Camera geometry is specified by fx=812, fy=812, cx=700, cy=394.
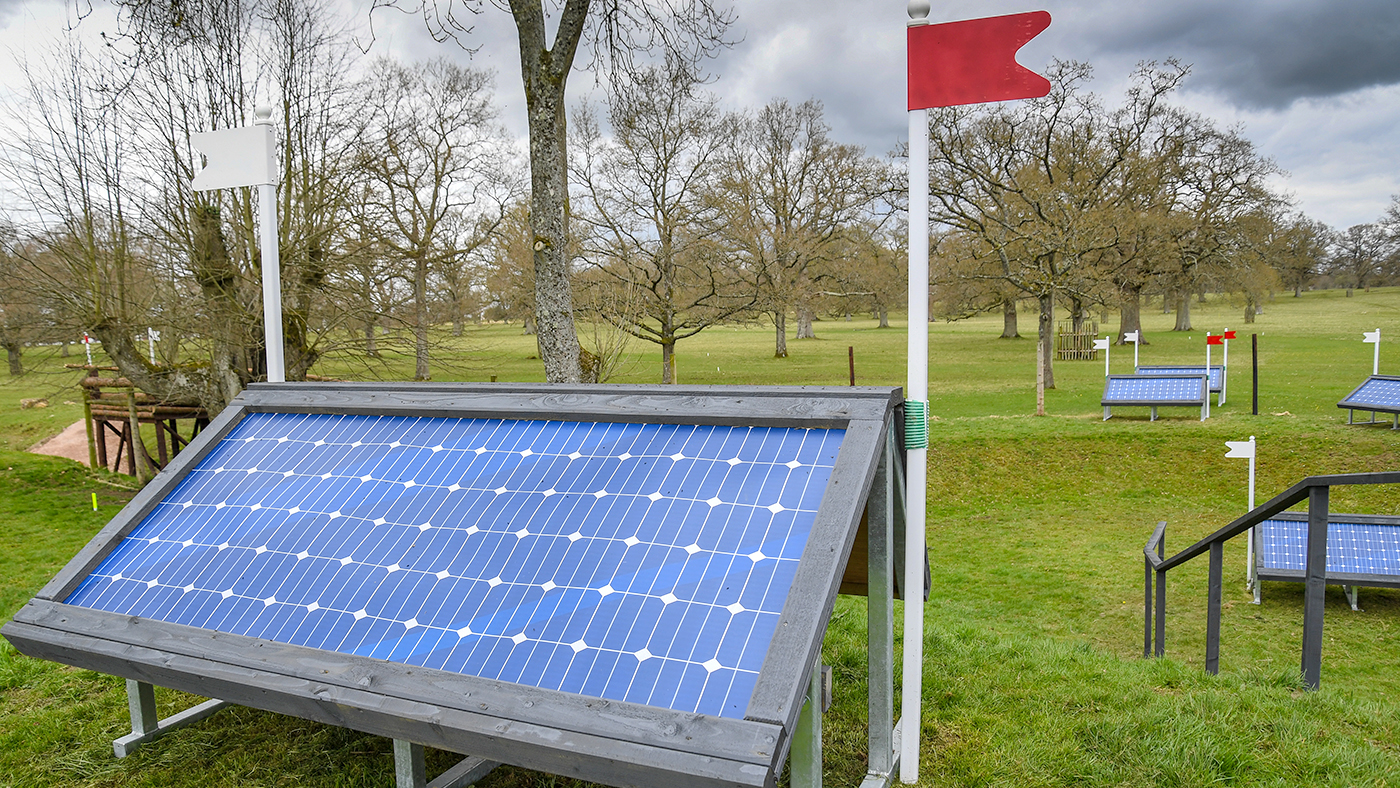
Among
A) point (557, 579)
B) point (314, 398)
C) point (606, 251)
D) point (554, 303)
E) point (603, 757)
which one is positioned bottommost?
point (603, 757)

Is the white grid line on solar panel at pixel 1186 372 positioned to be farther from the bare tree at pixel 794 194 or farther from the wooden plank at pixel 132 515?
the wooden plank at pixel 132 515

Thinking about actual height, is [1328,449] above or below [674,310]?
below

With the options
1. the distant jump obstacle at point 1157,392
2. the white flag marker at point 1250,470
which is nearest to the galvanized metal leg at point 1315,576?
the white flag marker at point 1250,470

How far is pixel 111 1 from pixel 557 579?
893 centimetres

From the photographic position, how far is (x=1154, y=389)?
14.8 metres

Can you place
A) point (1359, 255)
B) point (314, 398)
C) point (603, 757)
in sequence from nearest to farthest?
point (603, 757)
point (314, 398)
point (1359, 255)

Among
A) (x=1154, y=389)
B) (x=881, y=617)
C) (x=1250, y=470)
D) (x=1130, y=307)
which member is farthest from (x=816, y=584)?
(x=1130, y=307)

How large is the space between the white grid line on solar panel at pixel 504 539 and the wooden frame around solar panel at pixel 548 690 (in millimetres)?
59

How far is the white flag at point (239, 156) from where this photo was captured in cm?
425

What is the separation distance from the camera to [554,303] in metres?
8.29

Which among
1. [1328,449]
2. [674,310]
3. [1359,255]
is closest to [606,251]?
[674,310]

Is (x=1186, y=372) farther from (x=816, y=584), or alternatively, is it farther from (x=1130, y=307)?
(x=1130, y=307)

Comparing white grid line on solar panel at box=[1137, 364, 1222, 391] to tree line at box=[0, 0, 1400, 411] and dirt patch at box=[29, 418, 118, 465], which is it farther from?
dirt patch at box=[29, 418, 118, 465]

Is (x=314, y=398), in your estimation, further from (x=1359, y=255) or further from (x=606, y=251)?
(x=1359, y=255)
